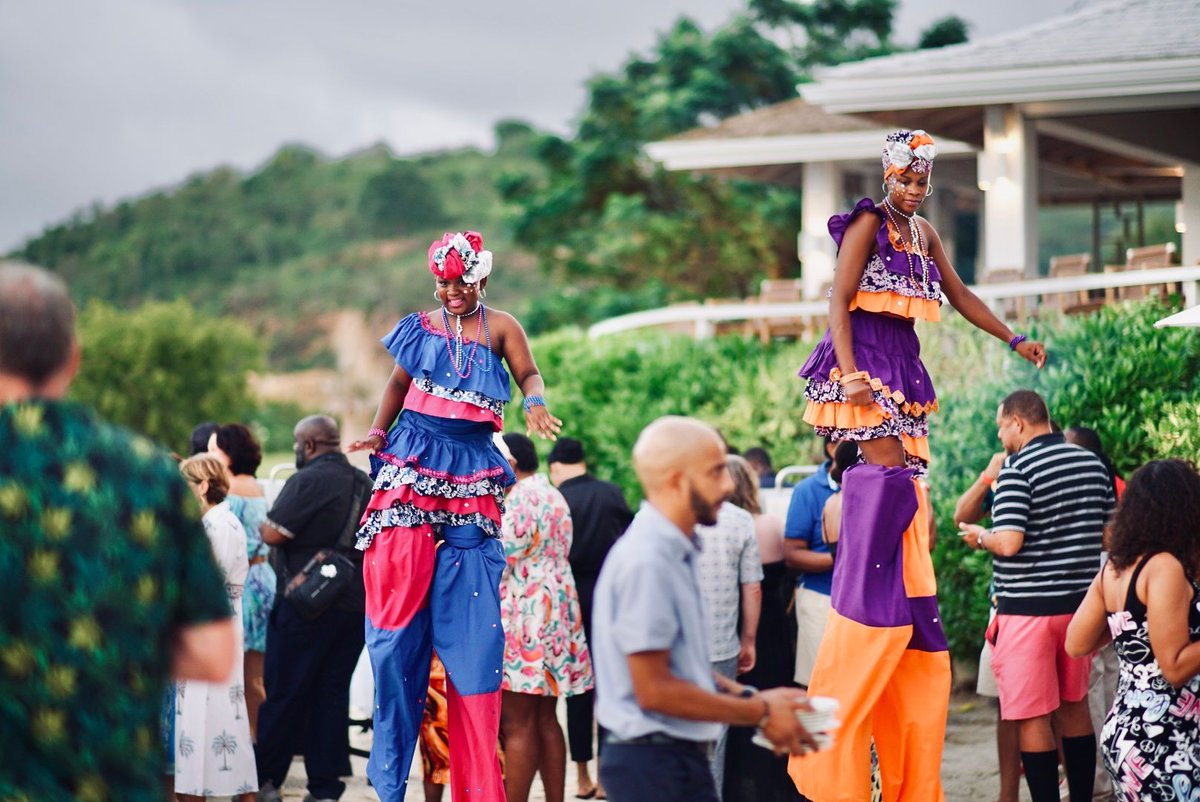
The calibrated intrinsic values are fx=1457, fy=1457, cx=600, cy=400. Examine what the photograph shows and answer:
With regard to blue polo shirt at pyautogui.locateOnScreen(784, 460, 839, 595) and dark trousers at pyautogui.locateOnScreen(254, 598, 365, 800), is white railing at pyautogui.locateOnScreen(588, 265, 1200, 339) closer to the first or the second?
blue polo shirt at pyautogui.locateOnScreen(784, 460, 839, 595)

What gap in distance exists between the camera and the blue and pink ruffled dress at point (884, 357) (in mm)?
5359

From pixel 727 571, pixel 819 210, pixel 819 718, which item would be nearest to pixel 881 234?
pixel 727 571

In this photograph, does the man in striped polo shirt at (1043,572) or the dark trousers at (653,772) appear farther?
the man in striped polo shirt at (1043,572)

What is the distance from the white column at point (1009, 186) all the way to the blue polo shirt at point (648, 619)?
12898mm

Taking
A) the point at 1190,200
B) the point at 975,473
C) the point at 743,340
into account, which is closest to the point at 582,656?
the point at 975,473

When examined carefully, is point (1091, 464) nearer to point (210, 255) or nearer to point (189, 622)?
point (189, 622)

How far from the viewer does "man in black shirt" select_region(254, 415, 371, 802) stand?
8.01 metres

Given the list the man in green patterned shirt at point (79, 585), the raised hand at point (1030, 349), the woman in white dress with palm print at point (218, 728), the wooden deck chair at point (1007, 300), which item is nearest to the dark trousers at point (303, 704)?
the woman in white dress with palm print at point (218, 728)

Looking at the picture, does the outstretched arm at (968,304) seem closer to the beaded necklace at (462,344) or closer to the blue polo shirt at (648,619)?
the beaded necklace at (462,344)

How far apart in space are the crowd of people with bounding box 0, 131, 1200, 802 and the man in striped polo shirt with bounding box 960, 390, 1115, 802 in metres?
0.01

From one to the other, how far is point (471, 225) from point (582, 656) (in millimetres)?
72769

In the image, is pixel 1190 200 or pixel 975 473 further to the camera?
pixel 1190 200

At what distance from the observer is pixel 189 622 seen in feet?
9.92

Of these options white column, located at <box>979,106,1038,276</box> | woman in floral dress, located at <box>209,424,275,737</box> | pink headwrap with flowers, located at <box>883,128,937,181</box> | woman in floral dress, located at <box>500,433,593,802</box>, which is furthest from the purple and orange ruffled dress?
white column, located at <box>979,106,1038,276</box>
